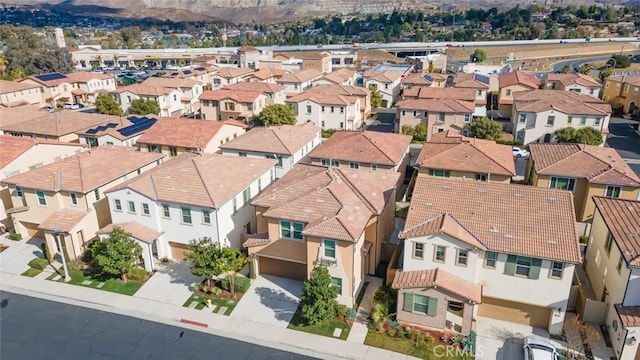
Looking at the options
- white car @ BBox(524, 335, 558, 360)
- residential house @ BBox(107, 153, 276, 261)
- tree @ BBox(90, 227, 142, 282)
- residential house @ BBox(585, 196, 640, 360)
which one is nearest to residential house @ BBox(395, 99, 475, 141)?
residential house @ BBox(585, 196, 640, 360)

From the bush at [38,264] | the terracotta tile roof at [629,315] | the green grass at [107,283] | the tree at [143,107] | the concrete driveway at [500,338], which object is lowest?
the concrete driveway at [500,338]

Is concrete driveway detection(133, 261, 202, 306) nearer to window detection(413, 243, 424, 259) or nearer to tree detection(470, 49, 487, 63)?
window detection(413, 243, 424, 259)

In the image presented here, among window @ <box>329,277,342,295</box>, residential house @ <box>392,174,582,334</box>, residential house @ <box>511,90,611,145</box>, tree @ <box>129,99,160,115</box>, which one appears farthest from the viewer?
tree @ <box>129,99,160,115</box>

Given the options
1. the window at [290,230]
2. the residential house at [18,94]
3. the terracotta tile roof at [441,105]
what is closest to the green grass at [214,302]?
the window at [290,230]

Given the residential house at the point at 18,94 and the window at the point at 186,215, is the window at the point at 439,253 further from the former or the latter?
the residential house at the point at 18,94

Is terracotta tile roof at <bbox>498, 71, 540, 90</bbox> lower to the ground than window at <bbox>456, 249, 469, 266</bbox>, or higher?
higher

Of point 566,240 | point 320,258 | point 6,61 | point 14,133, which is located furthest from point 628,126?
point 6,61

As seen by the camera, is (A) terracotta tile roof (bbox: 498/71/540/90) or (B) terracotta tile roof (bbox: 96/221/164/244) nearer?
(B) terracotta tile roof (bbox: 96/221/164/244)

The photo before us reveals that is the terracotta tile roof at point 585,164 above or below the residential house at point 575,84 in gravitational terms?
below
